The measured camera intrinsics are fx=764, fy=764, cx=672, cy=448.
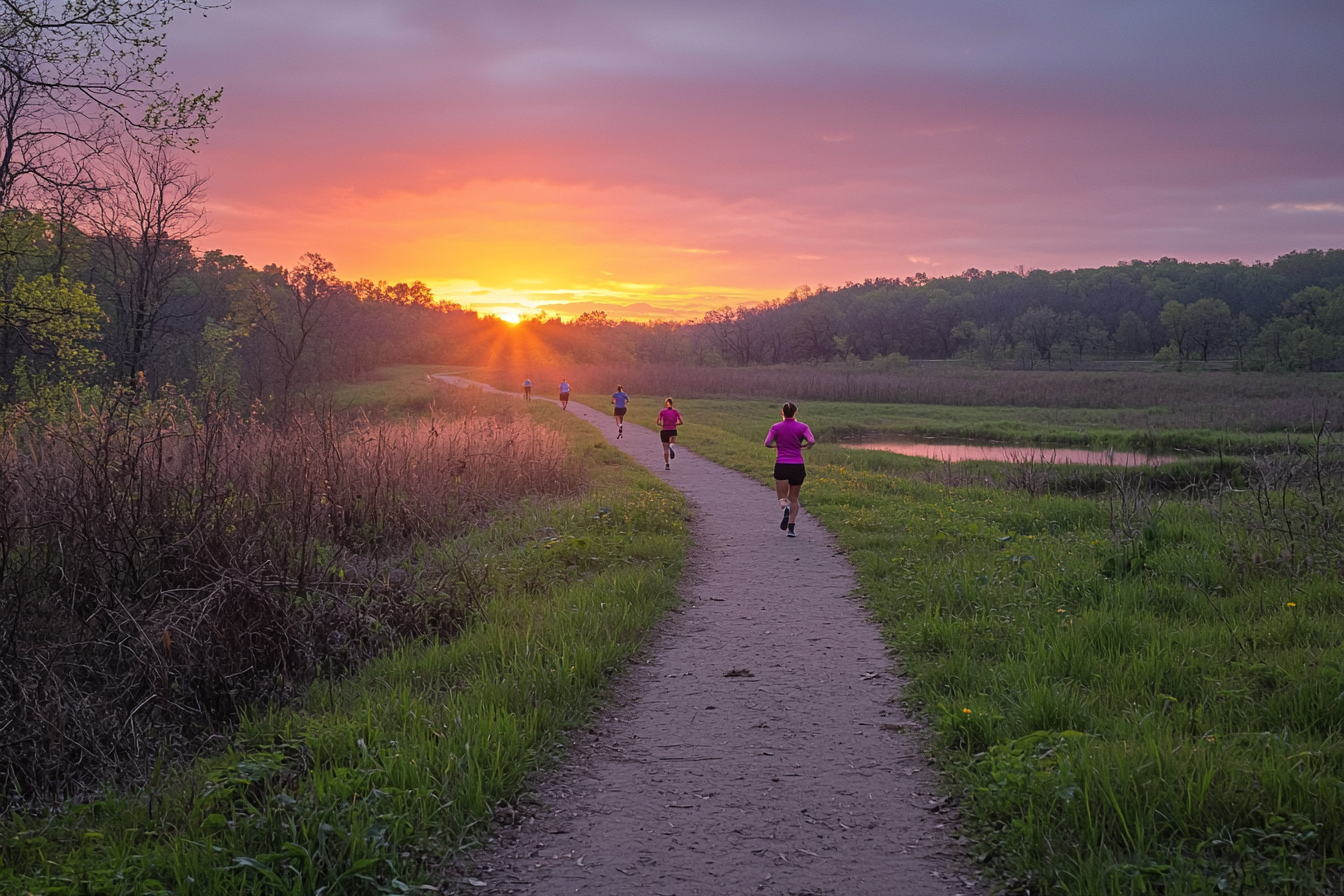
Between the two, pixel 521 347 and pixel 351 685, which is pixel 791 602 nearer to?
pixel 351 685

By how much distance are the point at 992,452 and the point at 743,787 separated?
2977cm

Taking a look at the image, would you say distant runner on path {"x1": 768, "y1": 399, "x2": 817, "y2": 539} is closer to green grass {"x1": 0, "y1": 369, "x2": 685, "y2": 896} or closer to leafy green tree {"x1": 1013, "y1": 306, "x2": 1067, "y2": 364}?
green grass {"x1": 0, "y1": 369, "x2": 685, "y2": 896}

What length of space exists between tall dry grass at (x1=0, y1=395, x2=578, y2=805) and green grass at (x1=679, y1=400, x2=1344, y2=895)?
4527mm

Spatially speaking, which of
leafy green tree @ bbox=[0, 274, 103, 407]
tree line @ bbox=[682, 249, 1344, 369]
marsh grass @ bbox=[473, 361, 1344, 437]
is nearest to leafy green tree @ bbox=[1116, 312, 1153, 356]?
tree line @ bbox=[682, 249, 1344, 369]

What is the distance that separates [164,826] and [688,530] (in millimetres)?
8161

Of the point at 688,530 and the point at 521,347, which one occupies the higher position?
the point at 521,347

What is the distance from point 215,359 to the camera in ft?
129

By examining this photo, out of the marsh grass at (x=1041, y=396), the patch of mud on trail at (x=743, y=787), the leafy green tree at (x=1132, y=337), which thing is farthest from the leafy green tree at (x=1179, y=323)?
the patch of mud on trail at (x=743, y=787)

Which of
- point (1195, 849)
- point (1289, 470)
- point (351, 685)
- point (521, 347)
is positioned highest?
point (521, 347)

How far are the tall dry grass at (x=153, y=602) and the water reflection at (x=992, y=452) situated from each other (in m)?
22.4

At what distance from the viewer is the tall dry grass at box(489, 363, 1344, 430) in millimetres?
47906

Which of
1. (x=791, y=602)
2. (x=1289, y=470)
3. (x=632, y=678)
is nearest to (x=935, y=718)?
(x=632, y=678)

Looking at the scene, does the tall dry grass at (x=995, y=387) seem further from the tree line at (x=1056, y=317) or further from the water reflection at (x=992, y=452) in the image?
the tree line at (x=1056, y=317)

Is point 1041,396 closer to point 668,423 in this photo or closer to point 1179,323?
point 668,423
